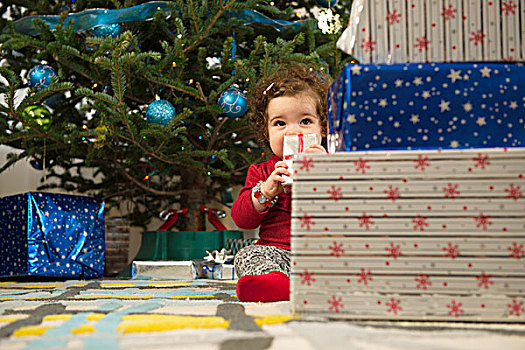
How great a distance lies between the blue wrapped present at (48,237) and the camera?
183 centimetres

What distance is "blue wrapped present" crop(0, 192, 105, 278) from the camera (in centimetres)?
183

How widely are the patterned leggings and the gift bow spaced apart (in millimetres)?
590

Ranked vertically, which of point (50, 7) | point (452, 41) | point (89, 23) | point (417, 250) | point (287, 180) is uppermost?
point (50, 7)

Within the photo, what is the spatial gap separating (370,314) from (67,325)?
44 cm

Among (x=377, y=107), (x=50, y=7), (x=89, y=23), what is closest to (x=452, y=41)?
(x=377, y=107)

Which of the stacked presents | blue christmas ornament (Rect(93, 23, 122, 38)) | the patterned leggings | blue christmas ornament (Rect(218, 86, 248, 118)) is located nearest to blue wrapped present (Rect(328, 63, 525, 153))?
the stacked presents

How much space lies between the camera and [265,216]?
1.36m

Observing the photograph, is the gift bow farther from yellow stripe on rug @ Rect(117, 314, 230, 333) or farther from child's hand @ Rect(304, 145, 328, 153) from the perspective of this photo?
yellow stripe on rug @ Rect(117, 314, 230, 333)

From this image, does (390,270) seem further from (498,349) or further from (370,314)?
(498,349)

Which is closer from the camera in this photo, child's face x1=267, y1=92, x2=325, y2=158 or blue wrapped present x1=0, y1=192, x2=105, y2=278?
child's face x1=267, y1=92, x2=325, y2=158

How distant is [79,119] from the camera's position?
2271 mm

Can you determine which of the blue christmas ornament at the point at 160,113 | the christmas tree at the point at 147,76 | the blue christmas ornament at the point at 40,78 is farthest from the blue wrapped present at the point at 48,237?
the blue christmas ornament at the point at 160,113

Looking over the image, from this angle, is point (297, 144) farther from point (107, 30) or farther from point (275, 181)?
point (107, 30)

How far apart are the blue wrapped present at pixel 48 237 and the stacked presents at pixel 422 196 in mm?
1373
